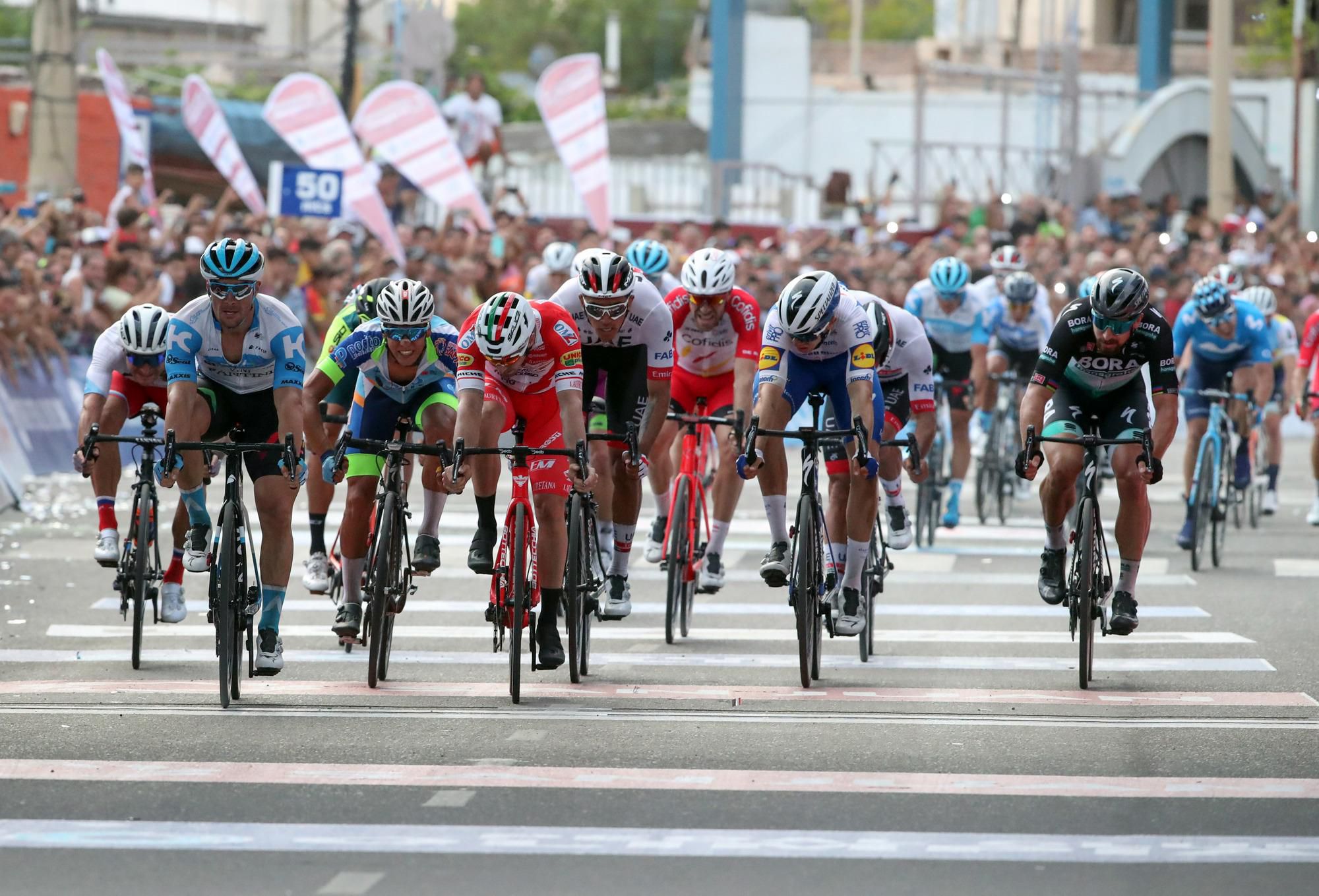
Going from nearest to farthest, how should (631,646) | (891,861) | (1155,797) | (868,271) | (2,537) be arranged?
(891,861) < (1155,797) < (631,646) < (2,537) < (868,271)

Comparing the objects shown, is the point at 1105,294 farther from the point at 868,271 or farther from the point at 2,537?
the point at 868,271

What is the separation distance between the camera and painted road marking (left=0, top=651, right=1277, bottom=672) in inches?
433

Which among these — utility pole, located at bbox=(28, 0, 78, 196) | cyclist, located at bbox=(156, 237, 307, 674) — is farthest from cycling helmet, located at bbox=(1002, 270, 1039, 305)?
utility pole, located at bbox=(28, 0, 78, 196)

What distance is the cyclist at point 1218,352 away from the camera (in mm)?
15766

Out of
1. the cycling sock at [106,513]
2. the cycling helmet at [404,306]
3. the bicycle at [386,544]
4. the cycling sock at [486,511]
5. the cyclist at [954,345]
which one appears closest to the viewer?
the bicycle at [386,544]

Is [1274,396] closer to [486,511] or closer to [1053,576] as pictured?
[1053,576]

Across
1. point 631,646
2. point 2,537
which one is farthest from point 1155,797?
point 2,537

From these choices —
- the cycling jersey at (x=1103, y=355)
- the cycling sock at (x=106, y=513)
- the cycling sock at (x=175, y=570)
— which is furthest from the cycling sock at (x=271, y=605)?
the cycling jersey at (x=1103, y=355)

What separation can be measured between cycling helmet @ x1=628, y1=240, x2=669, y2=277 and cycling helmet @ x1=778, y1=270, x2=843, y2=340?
3.44 m

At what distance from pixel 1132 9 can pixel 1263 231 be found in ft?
157

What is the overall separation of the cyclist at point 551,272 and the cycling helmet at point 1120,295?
27.6ft

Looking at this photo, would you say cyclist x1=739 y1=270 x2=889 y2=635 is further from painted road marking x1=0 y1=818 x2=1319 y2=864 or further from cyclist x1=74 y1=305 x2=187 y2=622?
painted road marking x1=0 y1=818 x2=1319 y2=864

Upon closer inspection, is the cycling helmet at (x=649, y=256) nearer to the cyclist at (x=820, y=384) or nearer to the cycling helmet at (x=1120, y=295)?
the cyclist at (x=820, y=384)

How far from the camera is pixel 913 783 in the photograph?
25.9 ft
